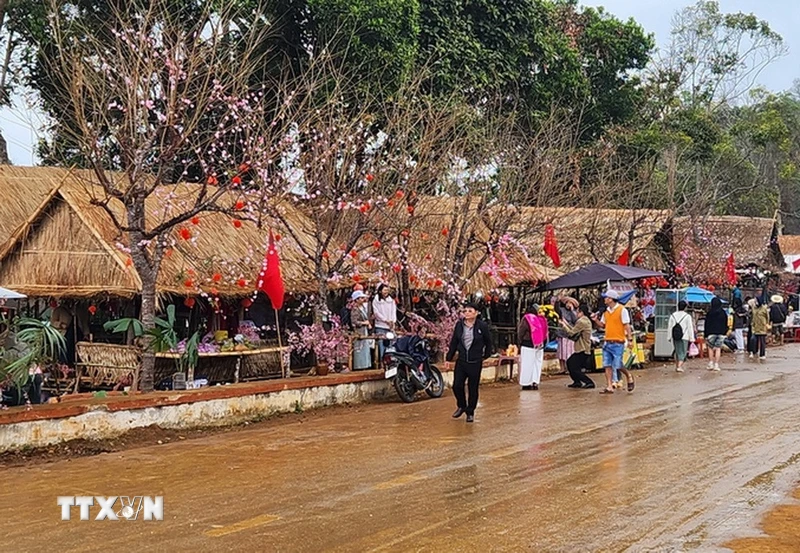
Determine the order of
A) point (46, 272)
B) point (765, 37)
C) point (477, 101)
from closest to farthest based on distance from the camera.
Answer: point (46, 272)
point (477, 101)
point (765, 37)

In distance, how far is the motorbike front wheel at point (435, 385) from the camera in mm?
14781

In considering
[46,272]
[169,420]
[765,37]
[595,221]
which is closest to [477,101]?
[595,221]

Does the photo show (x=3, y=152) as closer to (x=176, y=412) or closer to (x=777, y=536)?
(x=176, y=412)

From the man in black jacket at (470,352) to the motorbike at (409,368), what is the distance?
2110 millimetres

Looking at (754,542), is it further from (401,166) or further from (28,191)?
(28,191)

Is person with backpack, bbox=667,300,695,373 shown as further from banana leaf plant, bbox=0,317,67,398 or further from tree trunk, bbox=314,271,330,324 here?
banana leaf plant, bbox=0,317,67,398

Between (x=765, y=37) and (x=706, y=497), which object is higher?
(x=765, y=37)

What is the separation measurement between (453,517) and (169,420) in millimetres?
5557

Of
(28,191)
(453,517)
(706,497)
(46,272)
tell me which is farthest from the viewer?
(28,191)

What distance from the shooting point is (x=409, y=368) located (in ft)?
46.9

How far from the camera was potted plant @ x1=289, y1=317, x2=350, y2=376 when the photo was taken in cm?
1522

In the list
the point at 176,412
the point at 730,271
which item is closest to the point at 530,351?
the point at 176,412

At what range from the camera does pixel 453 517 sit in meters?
6.81

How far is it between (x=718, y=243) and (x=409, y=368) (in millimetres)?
20251
